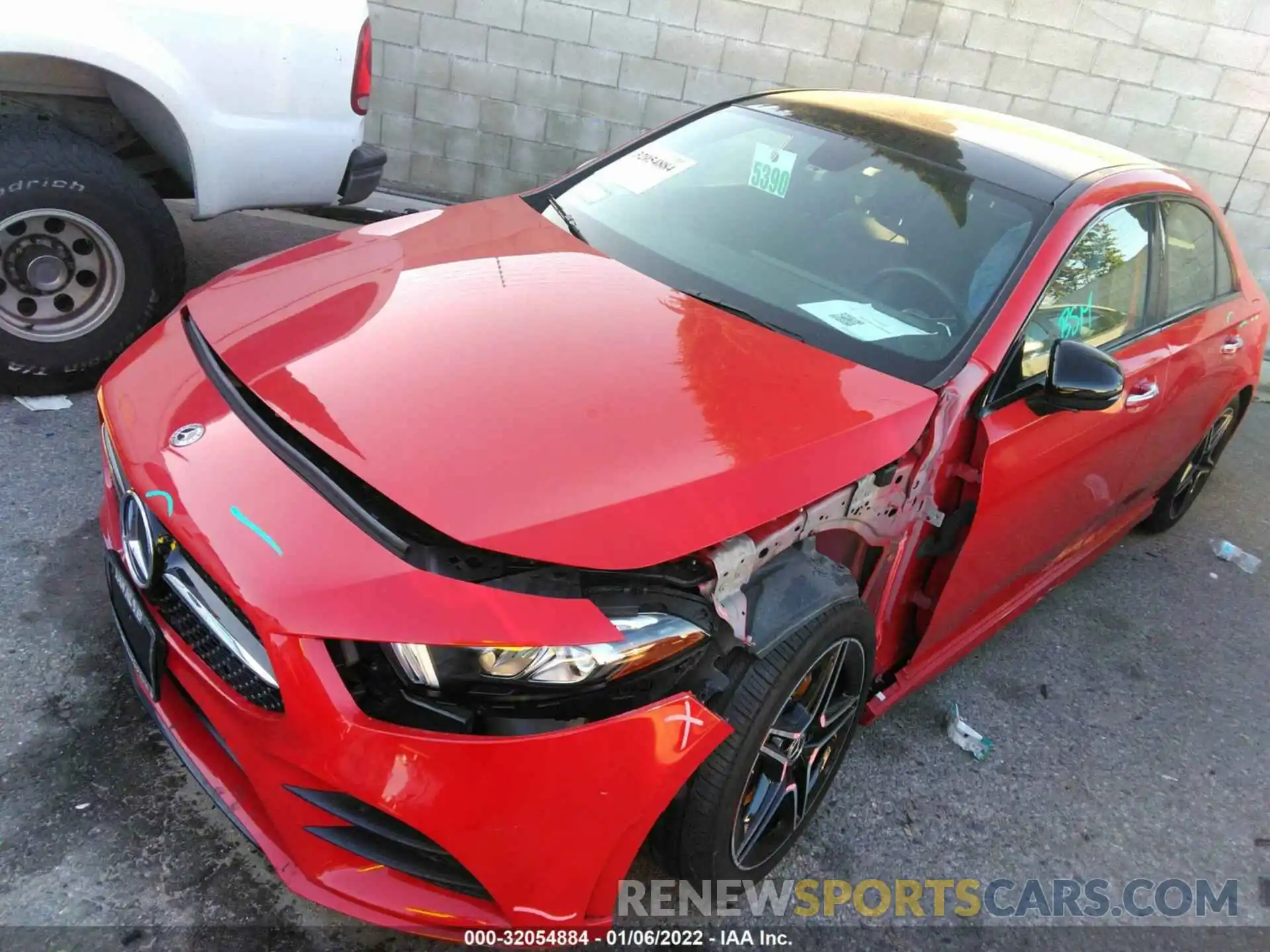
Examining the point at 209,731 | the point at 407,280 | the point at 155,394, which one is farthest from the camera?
the point at 407,280

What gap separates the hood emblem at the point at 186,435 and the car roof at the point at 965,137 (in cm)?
217

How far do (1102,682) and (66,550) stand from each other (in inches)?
132

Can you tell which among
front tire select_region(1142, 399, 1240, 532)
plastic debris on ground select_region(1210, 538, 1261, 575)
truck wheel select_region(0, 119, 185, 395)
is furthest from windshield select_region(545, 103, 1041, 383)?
plastic debris on ground select_region(1210, 538, 1261, 575)

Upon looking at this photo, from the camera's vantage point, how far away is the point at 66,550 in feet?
9.25

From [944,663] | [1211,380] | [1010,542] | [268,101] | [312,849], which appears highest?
[268,101]

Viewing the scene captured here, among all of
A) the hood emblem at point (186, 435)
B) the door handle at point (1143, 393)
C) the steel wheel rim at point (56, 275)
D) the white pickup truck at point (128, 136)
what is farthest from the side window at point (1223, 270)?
the steel wheel rim at point (56, 275)

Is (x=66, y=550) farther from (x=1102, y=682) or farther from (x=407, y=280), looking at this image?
(x=1102, y=682)

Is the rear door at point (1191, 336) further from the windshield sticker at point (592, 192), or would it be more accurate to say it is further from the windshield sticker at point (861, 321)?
the windshield sticker at point (592, 192)

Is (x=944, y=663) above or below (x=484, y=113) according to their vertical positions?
below

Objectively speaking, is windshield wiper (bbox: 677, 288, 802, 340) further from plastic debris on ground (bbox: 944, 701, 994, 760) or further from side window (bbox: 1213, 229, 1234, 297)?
side window (bbox: 1213, 229, 1234, 297)

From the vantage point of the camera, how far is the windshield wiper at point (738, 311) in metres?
2.44

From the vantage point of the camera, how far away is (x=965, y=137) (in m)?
3.07

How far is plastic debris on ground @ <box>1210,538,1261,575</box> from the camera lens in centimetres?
434

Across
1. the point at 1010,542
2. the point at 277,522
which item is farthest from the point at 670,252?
the point at 277,522
